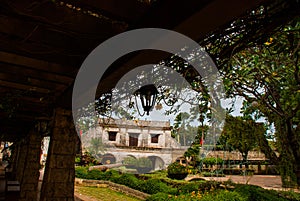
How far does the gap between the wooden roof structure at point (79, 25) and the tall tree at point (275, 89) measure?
Answer: 118 cm

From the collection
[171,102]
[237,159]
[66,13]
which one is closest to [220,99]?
[171,102]

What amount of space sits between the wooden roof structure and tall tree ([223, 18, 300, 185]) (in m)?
1.18

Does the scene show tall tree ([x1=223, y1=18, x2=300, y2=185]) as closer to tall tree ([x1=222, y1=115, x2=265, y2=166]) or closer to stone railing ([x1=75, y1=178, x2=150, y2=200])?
tall tree ([x1=222, y1=115, x2=265, y2=166])

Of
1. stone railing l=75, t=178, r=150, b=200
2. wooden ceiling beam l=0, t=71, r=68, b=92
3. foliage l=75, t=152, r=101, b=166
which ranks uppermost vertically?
wooden ceiling beam l=0, t=71, r=68, b=92

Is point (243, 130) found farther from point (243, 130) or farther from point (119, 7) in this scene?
point (119, 7)

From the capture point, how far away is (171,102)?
8.73ft

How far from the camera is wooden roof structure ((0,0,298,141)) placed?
882 millimetres

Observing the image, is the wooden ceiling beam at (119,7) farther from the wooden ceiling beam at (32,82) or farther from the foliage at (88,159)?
the foliage at (88,159)

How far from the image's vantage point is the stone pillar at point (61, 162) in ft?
8.24

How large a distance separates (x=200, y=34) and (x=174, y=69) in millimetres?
1079

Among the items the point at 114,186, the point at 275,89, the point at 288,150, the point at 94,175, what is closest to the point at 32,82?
the point at 275,89

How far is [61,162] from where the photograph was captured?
262 cm

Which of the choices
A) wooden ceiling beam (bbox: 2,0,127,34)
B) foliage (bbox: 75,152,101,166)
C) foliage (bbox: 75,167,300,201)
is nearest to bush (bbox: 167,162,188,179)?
foliage (bbox: 75,167,300,201)

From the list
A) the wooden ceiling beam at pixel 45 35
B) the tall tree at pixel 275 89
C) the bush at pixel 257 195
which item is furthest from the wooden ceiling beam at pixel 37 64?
the bush at pixel 257 195
